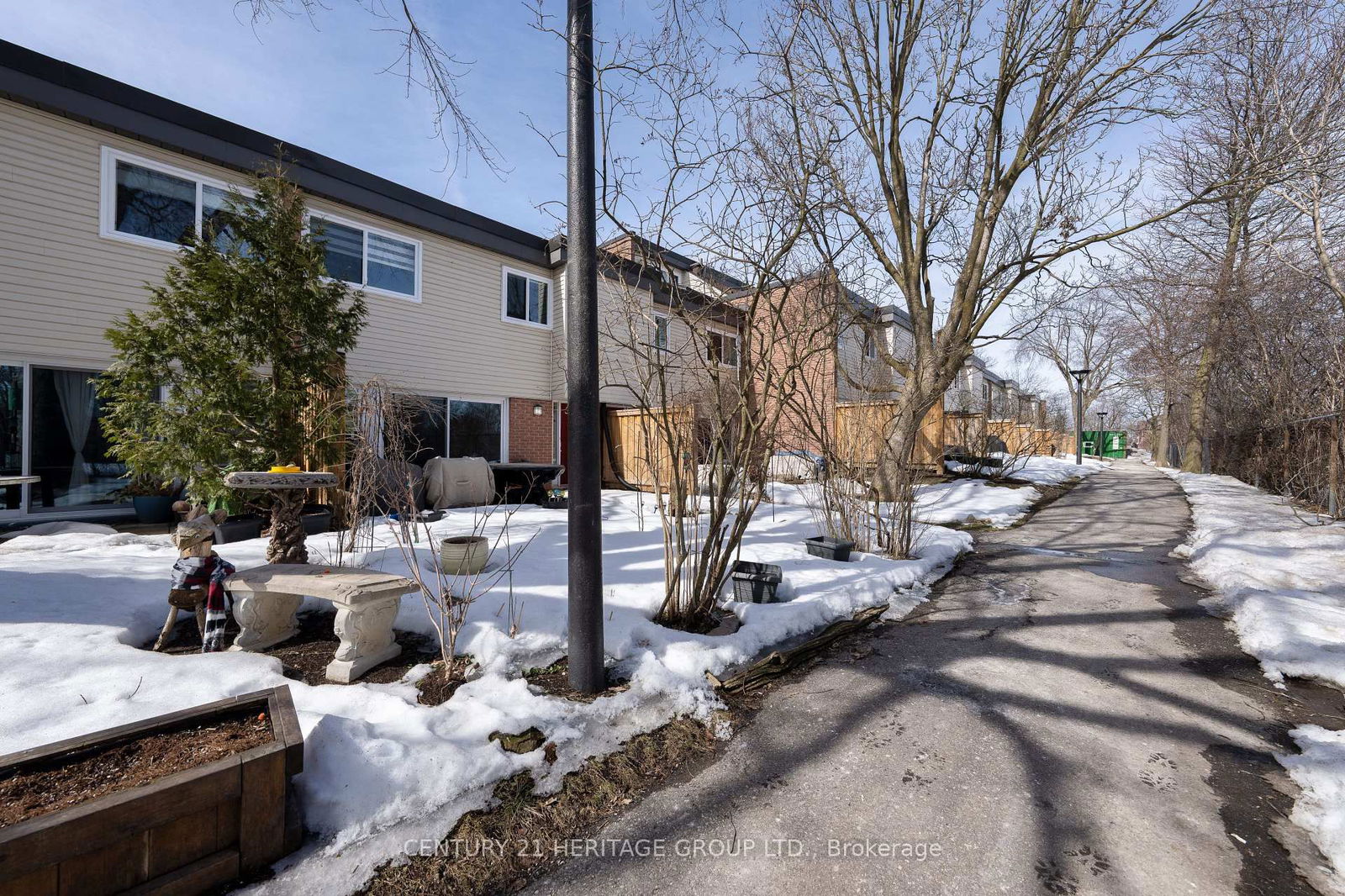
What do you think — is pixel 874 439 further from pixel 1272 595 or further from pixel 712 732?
pixel 712 732

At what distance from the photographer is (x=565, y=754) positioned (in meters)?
2.44

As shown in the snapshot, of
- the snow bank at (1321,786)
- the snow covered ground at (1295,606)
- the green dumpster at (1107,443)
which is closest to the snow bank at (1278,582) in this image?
the snow covered ground at (1295,606)

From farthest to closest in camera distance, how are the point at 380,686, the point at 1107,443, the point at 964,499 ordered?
the point at 1107,443
the point at 964,499
the point at 380,686

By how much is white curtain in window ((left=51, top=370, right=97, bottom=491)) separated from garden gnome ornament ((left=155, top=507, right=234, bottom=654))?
19.3ft

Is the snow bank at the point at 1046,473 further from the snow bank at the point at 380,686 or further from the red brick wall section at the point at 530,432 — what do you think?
the snow bank at the point at 380,686

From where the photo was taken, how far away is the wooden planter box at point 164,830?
141cm

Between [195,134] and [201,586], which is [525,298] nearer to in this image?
[195,134]

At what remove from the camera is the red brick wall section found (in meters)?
11.4

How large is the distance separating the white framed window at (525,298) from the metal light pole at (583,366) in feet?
29.6

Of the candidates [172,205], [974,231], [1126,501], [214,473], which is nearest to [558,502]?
[214,473]

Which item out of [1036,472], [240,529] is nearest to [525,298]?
[240,529]

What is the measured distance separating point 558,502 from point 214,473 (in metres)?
5.56

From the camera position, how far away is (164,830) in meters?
1.60

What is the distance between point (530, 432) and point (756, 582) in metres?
8.43
